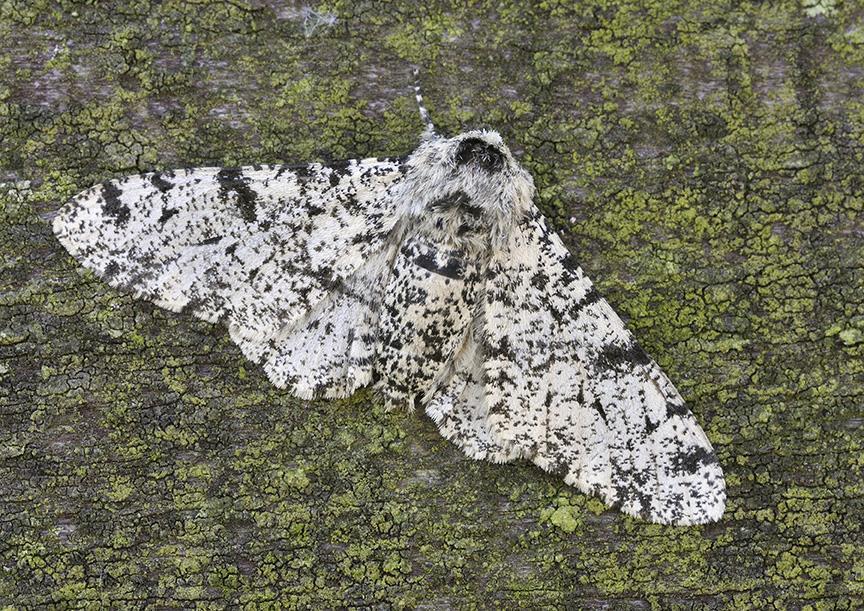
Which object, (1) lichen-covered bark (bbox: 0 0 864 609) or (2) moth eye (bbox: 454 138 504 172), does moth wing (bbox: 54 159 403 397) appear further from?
(2) moth eye (bbox: 454 138 504 172)

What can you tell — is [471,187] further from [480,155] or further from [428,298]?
[428,298]

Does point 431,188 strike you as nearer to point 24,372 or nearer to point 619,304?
point 619,304

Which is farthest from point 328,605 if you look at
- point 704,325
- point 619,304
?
point 704,325

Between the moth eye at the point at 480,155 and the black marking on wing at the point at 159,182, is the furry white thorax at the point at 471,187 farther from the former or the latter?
the black marking on wing at the point at 159,182

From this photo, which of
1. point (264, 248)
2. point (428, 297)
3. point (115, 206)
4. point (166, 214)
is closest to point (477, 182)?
point (428, 297)

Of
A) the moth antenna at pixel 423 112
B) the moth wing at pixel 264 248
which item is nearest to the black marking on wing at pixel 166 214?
the moth wing at pixel 264 248

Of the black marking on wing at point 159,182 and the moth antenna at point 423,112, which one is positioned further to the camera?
the moth antenna at point 423,112
